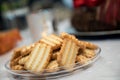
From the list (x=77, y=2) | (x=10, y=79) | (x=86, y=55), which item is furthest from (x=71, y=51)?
(x=77, y=2)

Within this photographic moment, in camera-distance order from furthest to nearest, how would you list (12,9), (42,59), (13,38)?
(12,9), (13,38), (42,59)

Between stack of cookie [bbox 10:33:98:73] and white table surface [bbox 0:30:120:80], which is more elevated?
stack of cookie [bbox 10:33:98:73]

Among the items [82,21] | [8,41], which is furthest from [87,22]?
[8,41]

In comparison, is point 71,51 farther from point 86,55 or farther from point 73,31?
point 73,31

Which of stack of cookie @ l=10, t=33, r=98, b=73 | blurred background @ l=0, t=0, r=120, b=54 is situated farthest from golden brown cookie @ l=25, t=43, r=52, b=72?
blurred background @ l=0, t=0, r=120, b=54

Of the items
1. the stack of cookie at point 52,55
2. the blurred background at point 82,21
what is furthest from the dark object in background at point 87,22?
the stack of cookie at point 52,55

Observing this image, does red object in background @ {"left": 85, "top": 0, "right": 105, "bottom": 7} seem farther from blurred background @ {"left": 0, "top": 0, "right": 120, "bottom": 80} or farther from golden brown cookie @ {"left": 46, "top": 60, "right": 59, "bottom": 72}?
golden brown cookie @ {"left": 46, "top": 60, "right": 59, "bottom": 72}

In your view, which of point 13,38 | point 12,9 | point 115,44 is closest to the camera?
point 115,44

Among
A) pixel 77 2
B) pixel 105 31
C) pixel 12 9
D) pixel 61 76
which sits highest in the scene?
pixel 12 9

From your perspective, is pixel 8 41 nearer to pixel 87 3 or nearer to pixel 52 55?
pixel 87 3
